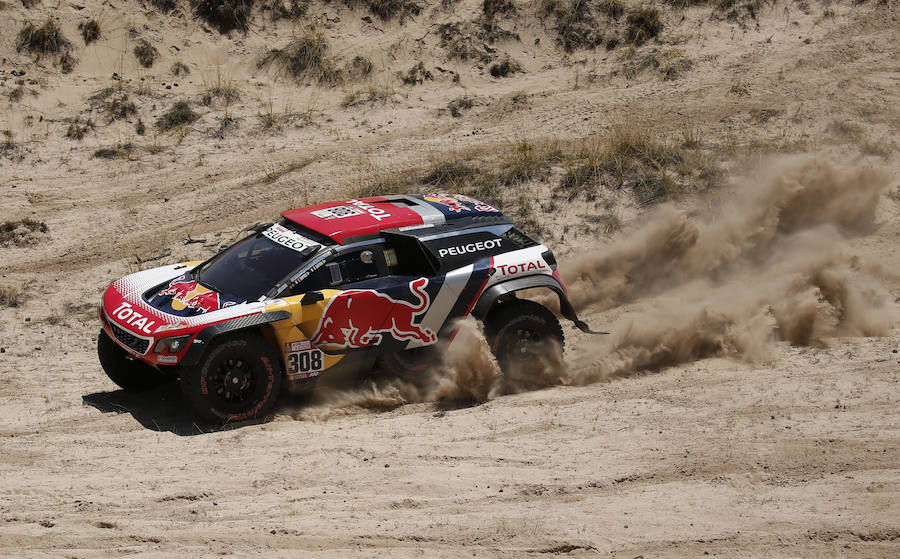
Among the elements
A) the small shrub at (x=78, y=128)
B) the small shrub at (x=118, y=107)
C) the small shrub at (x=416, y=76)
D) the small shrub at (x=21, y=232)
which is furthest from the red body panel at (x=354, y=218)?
the small shrub at (x=416, y=76)

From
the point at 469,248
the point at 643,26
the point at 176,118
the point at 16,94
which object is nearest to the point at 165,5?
the point at 176,118

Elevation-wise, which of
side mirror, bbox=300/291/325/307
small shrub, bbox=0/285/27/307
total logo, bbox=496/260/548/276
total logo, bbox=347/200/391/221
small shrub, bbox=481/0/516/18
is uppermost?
small shrub, bbox=481/0/516/18

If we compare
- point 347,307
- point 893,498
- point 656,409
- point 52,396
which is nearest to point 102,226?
point 52,396

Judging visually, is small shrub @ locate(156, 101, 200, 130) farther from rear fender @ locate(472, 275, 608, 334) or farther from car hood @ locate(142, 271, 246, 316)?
rear fender @ locate(472, 275, 608, 334)

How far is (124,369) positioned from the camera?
917cm

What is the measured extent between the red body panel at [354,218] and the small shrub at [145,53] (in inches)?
379

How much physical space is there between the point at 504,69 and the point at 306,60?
3595mm

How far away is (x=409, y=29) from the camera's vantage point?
1936 centimetres

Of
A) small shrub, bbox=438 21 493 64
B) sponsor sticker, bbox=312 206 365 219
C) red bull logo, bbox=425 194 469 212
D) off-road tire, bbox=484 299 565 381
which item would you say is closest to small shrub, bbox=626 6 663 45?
small shrub, bbox=438 21 493 64

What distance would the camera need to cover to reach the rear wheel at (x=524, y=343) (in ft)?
31.0

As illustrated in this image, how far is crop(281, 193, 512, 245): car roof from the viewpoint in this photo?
9.07m

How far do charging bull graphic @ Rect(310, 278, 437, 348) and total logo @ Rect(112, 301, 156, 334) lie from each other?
4.44 ft

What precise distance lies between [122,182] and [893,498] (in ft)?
39.2

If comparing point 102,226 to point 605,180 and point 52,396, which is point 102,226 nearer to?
point 52,396
